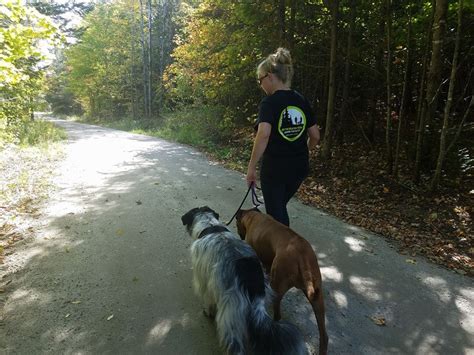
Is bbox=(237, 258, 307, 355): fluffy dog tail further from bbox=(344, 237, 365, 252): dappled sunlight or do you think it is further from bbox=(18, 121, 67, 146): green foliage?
bbox=(18, 121, 67, 146): green foliage

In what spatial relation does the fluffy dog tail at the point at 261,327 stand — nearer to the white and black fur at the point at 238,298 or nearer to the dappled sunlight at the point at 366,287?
the white and black fur at the point at 238,298

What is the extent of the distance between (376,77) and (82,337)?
30.2 feet

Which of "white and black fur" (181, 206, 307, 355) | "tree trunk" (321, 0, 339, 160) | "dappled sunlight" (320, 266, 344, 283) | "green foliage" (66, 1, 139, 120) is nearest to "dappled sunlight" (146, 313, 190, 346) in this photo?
"white and black fur" (181, 206, 307, 355)

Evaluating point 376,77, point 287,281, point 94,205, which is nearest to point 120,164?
point 94,205

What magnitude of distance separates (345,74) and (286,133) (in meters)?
6.55

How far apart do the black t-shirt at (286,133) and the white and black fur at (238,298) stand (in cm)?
86

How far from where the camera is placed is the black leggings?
3604mm

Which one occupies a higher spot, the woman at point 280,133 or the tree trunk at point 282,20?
the tree trunk at point 282,20

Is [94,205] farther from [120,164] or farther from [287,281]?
[287,281]

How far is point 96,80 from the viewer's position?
35.3 metres

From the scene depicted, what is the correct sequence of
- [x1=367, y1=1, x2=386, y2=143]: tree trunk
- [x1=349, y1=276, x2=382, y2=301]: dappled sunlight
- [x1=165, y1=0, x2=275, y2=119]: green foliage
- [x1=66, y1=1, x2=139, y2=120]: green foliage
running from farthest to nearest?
[x1=66, y1=1, x2=139, y2=120]: green foliage, [x1=165, y1=0, x2=275, y2=119]: green foliage, [x1=367, y1=1, x2=386, y2=143]: tree trunk, [x1=349, y1=276, x2=382, y2=301]: dappled sunlight

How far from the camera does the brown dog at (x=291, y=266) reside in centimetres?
267

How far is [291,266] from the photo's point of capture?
Answer: 2.79 meters

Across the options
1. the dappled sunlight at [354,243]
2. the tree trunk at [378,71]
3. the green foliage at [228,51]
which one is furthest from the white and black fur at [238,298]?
the green foliage at [228,51]
